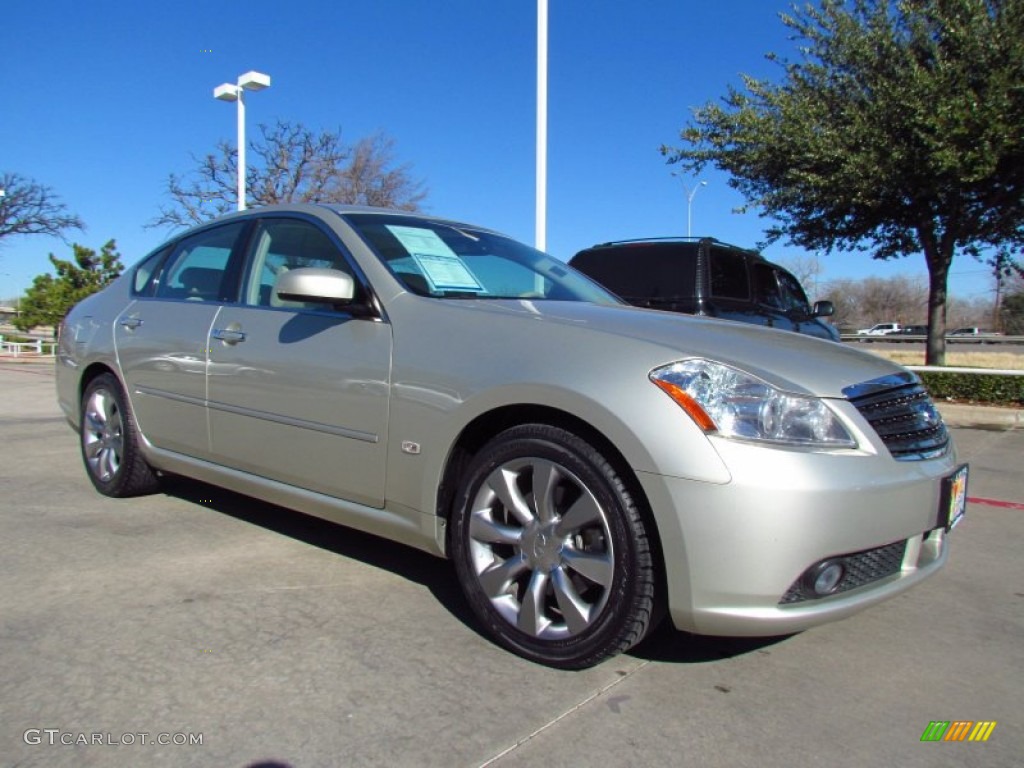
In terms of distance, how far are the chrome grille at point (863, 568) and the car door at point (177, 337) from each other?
272 cm

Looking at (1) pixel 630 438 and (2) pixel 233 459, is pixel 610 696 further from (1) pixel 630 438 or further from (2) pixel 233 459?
(2) pixel 233 459

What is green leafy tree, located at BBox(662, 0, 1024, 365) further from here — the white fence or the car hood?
the white fence

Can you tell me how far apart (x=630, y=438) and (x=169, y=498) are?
11.1 feet

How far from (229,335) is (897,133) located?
407 inches

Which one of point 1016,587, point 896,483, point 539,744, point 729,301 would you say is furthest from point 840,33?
point 539,744

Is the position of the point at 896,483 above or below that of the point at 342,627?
above

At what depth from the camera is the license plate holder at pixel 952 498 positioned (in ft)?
8.34

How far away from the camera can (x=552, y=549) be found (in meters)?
2.49

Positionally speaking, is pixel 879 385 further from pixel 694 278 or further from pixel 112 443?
pixel 694 278

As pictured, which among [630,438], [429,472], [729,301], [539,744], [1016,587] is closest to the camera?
[539,744]

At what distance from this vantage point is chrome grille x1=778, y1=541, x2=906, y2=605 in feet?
7.32

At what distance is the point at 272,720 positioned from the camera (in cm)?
216

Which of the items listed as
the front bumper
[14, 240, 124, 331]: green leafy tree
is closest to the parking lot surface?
the front bumper

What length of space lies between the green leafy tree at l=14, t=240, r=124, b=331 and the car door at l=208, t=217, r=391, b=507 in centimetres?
2855
